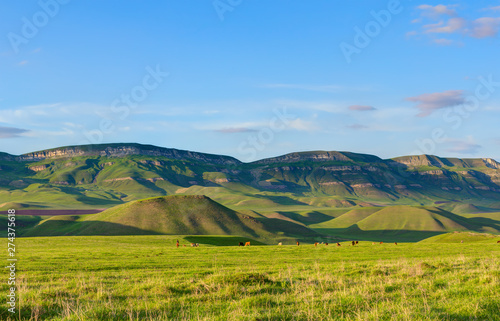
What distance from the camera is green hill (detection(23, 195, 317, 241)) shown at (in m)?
137

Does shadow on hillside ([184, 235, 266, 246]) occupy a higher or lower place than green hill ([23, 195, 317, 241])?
lower

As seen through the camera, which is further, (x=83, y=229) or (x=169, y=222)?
(x=169, y=222)

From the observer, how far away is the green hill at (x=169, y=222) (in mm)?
136625

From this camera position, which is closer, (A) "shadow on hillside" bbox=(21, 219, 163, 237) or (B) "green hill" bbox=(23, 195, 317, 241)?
(A) "shadow on hillside" bbox=(21, 219, 163, 237)

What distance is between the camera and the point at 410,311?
44.9ft

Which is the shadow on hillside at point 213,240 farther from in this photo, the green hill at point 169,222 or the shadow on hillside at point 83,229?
the shadow on hillside at point 83,229

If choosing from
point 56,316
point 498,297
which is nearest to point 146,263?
point 56,316

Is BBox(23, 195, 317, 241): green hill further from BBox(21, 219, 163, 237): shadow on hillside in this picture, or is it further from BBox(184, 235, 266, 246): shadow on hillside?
BBox(184, 235, 266, 246): shadow on hillside

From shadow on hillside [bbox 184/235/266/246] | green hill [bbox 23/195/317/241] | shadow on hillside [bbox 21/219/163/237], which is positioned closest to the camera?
shadow on hillside [bbox 184/235/266/246]

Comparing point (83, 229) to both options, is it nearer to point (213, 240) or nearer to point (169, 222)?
point (169, 222)

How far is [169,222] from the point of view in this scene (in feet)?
470

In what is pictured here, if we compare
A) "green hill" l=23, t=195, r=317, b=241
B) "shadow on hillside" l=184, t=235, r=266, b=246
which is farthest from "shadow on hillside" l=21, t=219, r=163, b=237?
"shadow on hillside" l=184, t=235, r=266, b=246

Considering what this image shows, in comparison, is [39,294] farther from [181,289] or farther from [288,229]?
[288,229]

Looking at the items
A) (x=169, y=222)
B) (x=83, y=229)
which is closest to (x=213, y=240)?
(x=169, y=222)
